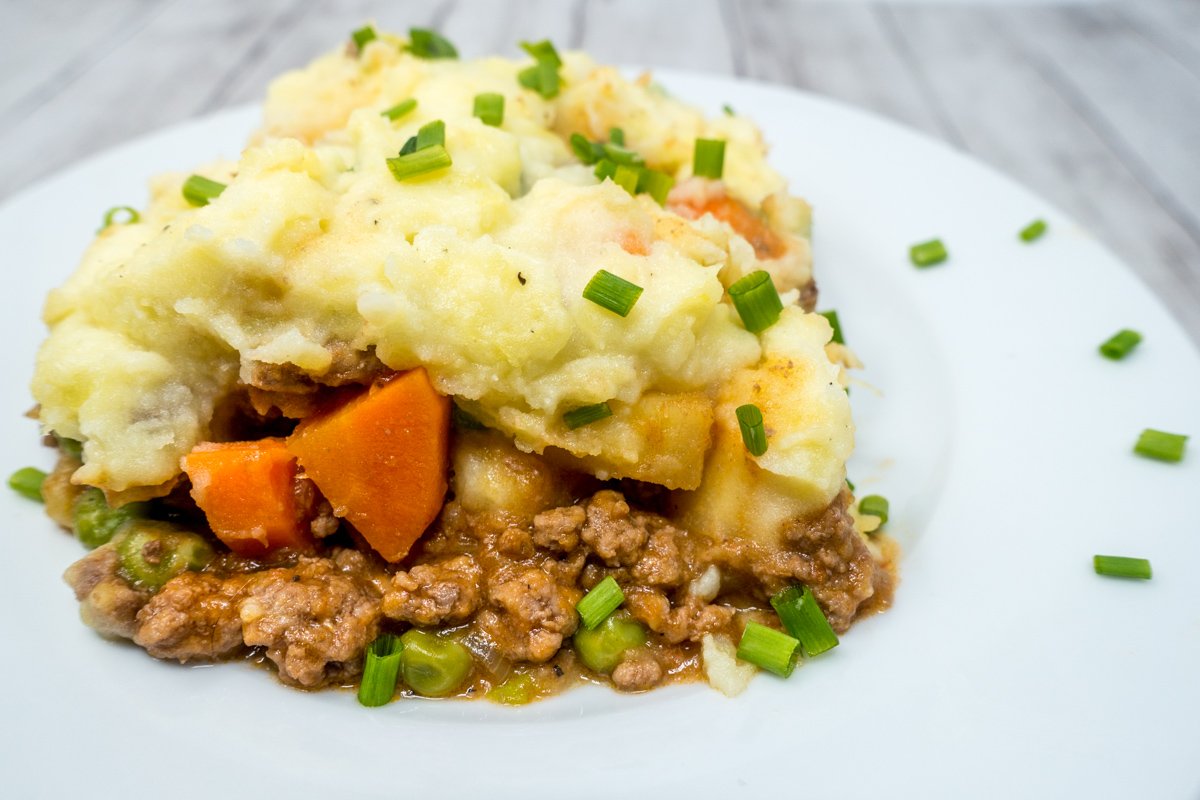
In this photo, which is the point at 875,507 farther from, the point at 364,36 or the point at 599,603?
the point at 364,36

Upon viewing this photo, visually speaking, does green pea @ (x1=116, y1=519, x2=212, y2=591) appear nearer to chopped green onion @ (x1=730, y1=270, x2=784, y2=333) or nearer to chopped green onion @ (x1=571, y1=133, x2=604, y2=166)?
chopped green onion @ (x1=730, y1=270, x2=784, y2=333)

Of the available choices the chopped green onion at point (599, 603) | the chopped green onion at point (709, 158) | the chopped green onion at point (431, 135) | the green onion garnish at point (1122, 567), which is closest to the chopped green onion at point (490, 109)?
the chopped green onion at point (431, 135)

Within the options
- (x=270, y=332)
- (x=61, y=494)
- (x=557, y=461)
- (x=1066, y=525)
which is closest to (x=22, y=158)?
(x=61, y=494)

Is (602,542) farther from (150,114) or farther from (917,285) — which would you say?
(150,114)

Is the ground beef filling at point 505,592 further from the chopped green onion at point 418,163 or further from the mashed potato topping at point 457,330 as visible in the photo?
the chopped green onion at point 418,163

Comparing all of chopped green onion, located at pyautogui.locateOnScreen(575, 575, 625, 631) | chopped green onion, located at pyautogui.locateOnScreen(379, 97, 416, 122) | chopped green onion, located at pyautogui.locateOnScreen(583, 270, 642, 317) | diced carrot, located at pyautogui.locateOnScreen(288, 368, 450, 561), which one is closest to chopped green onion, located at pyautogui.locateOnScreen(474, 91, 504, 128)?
chopped green onion, located at pyautogui.locateOnScreen(379, 97, 416, 122)

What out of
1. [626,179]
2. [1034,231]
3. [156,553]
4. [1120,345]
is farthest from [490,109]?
[1120,345]
